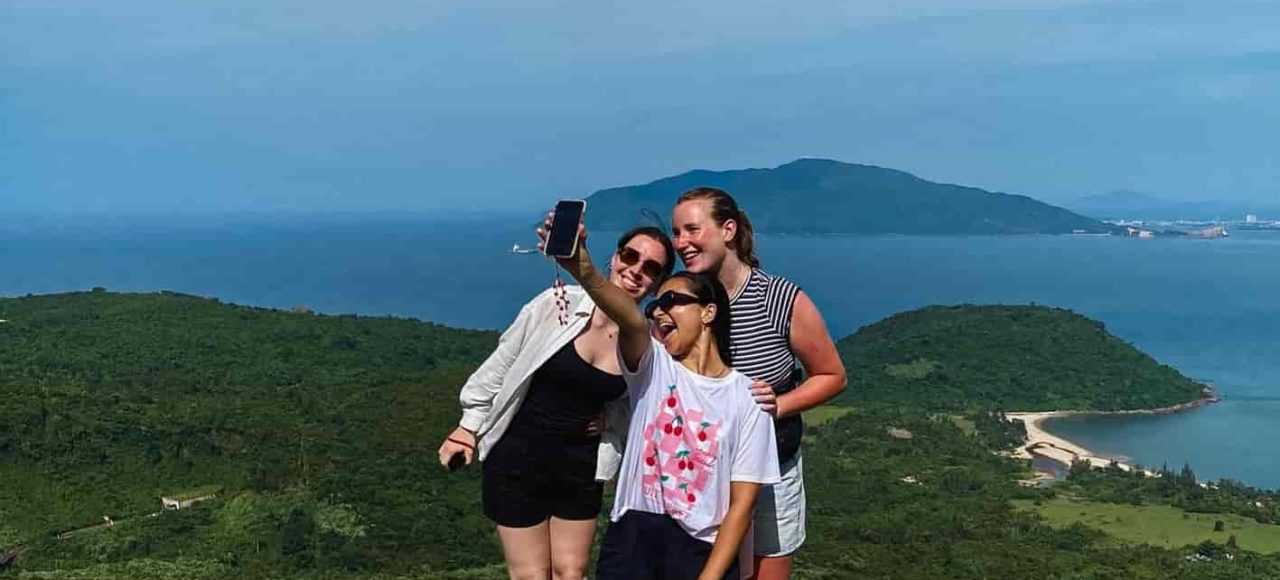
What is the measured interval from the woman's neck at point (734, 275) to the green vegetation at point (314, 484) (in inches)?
596

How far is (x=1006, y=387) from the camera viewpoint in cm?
5109

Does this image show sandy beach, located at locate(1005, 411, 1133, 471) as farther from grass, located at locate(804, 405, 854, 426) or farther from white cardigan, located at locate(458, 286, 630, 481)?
white cardigan, located at locate(458, 286, 630, 481)

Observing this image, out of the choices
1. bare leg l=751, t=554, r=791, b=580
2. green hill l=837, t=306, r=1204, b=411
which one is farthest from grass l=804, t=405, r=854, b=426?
bare leg l=751, t=554, r=791, b=580

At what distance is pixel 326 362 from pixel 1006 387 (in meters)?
31.0

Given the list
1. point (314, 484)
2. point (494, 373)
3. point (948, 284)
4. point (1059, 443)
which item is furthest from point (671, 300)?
point (948, 284)

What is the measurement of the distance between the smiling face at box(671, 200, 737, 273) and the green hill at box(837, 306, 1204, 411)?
4713 cm

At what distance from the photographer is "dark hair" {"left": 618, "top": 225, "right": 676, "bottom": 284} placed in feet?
8.22

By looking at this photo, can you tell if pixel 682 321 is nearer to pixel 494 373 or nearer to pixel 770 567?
pixel 494 373

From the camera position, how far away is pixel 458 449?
273 cm

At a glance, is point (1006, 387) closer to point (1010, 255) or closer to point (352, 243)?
point (1010, 255)

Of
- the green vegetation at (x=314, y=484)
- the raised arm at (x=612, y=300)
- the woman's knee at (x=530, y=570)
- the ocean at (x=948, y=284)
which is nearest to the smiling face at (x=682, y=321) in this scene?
the raised arm at (x=612, y=300)

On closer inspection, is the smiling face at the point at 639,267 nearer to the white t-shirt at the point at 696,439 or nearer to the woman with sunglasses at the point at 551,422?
the woman with sunglasses at the point at 551,422

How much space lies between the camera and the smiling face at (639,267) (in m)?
2.49

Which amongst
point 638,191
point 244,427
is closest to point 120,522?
point 244,427
